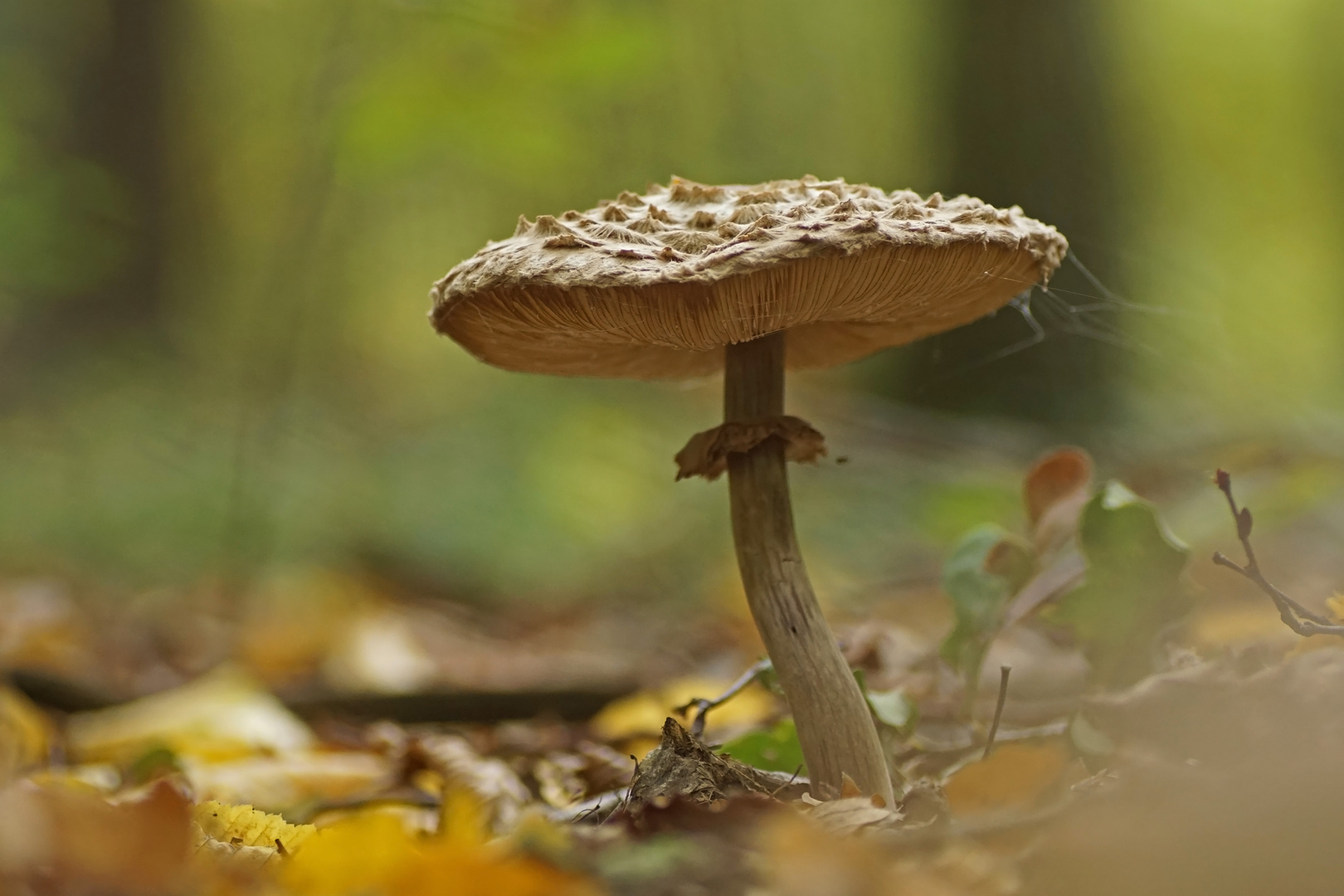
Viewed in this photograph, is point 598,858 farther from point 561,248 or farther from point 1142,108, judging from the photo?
point 1142,108

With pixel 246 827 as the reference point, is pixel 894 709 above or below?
above

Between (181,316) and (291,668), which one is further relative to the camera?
(181,316)

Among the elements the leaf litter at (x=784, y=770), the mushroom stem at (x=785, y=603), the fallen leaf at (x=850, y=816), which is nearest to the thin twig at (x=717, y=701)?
the leaf litter at (x=784, y=770)

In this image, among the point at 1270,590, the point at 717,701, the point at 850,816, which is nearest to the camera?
the point at 850,816

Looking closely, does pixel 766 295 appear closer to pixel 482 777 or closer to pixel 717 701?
pixel 717 701

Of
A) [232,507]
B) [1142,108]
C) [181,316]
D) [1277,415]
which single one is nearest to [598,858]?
[1277,415]

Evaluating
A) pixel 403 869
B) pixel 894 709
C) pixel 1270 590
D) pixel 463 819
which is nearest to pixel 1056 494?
pixel 894 709

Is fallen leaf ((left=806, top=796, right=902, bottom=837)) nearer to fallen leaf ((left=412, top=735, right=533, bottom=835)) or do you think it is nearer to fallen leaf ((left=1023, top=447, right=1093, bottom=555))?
fallen leaf ((left=412, top=735, right=533, bottom=835))
